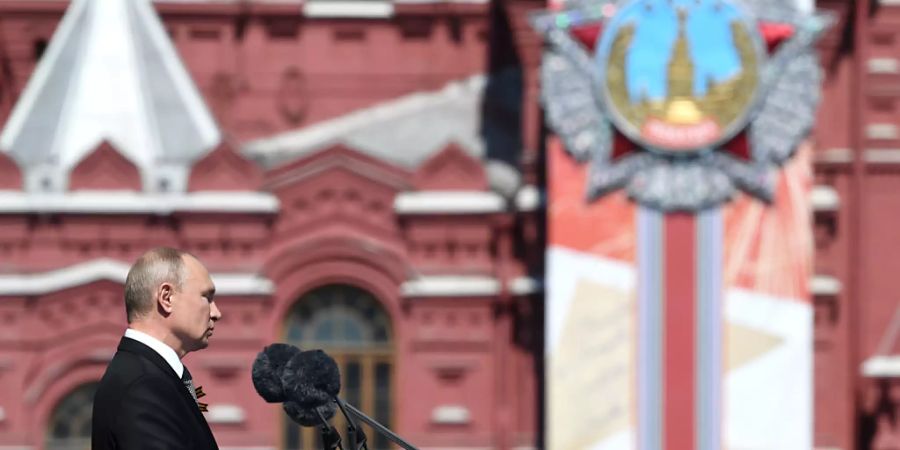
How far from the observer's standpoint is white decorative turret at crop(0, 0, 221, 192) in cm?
1992

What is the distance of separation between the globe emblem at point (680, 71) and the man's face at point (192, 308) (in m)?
12.7

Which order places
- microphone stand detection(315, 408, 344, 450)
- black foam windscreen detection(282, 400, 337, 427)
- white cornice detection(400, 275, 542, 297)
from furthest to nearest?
white cornice detection(400, 275, 542, 297)
black foam windscreen detection(282, 400, 337, 427)
microphone stand detection(315, 408, 344, 450)

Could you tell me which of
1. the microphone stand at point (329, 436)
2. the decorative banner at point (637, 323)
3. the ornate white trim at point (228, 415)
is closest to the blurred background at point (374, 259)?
the ornate white trim at point (228, 415)

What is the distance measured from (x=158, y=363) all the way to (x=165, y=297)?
0.19m

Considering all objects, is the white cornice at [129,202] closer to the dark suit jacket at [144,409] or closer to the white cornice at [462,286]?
the white cornice at [462,286]

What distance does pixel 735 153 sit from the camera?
59.6ft

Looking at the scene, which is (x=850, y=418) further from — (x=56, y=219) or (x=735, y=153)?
(x=56, y=219)

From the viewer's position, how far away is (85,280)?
19.1 metres

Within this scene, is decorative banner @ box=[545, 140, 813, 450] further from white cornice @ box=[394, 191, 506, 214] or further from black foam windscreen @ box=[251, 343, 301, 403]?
black foam windscreen @ box=[251, 343, 301, 403]

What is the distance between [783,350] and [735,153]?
186 cm

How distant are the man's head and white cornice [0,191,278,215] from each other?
1386 centimetres

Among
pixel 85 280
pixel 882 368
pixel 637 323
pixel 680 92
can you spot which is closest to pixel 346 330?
pixel 85 280

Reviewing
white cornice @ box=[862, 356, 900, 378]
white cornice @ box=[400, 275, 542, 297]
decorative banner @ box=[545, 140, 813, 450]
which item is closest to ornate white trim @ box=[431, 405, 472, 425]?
white cornice @ box=[400, 275, 542, 297]

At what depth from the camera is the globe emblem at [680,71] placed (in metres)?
17.9
